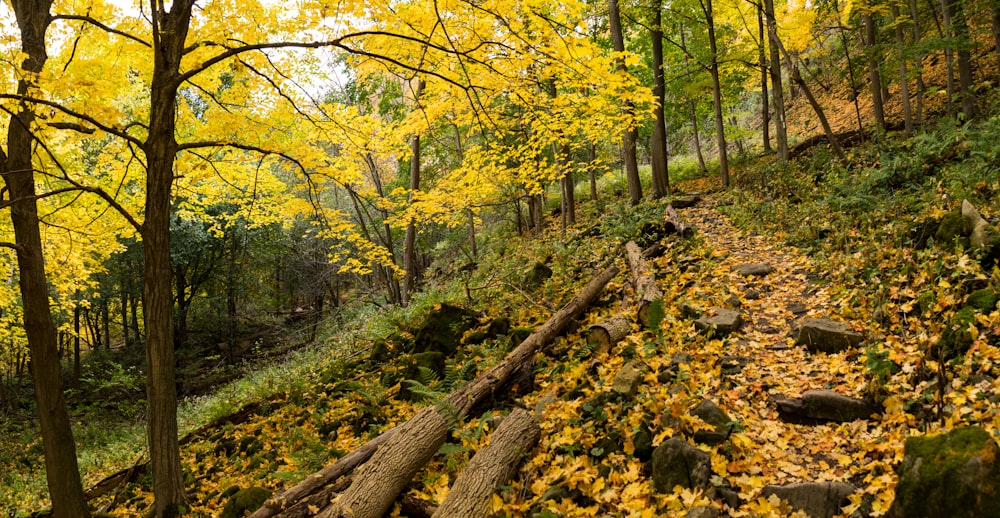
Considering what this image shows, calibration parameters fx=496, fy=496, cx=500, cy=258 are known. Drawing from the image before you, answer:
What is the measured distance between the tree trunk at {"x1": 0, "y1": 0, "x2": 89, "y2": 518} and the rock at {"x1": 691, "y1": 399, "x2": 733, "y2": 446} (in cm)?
629

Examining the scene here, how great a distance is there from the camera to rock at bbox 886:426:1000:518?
2316 millimetres

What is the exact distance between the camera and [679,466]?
3510 millimetres

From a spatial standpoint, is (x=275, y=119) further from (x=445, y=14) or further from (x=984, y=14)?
(x=984, y=14)

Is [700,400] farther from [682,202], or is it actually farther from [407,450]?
[682,202]

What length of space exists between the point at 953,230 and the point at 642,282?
137 inches

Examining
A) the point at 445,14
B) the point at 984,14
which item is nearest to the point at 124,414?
the point at 445,14

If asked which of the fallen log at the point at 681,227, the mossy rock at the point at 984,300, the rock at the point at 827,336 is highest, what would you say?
the fallen log at the point at 681,227

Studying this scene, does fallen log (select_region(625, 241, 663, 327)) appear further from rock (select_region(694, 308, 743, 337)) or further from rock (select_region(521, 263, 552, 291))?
rock (select_region(521, 263, 552, 291))

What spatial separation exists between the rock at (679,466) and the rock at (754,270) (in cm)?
442

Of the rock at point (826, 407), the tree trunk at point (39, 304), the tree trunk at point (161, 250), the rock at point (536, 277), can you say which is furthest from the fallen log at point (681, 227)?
the tree trunk at point (39, 304)

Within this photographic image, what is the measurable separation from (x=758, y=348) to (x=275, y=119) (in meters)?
6.84

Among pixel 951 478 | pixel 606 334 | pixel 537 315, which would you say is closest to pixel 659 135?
pixel 537 315

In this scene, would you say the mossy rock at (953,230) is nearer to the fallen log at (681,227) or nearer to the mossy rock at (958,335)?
the mossy rock at (958,335)

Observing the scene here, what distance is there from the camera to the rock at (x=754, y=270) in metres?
7.18
